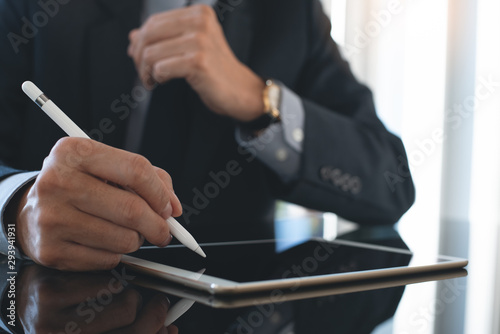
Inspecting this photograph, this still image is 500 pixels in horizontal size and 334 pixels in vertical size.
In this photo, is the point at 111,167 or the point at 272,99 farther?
the point at 272,99

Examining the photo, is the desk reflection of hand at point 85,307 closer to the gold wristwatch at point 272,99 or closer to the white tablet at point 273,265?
the white tablet at point 273,265

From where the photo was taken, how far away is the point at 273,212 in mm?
1224

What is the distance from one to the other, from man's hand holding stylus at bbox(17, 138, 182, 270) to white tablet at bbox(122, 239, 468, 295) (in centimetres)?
3

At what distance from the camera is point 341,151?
983 mm

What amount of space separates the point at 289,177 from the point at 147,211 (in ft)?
1.90

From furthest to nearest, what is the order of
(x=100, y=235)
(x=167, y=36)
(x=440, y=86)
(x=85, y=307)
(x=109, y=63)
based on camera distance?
(x=440, y=86) → (x=109, y=63) → (x=167, y=36) → (x=100, y=235) → (x=85, y=307)

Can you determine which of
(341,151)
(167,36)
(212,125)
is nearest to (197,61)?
(167,36)

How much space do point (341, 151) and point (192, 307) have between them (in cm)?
72

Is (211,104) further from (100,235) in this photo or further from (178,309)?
(178,309)

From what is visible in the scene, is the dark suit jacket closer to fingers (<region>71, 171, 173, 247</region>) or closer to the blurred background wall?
fingers (<region>71, 171, 173, 247</region>)

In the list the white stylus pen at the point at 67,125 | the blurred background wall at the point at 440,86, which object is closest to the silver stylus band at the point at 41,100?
the white stylus pen at the point at 67,125

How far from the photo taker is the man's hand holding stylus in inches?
15.6

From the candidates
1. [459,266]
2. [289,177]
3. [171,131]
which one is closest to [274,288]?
[459,266]

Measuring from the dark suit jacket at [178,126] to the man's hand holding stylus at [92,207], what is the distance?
536 millimetres
